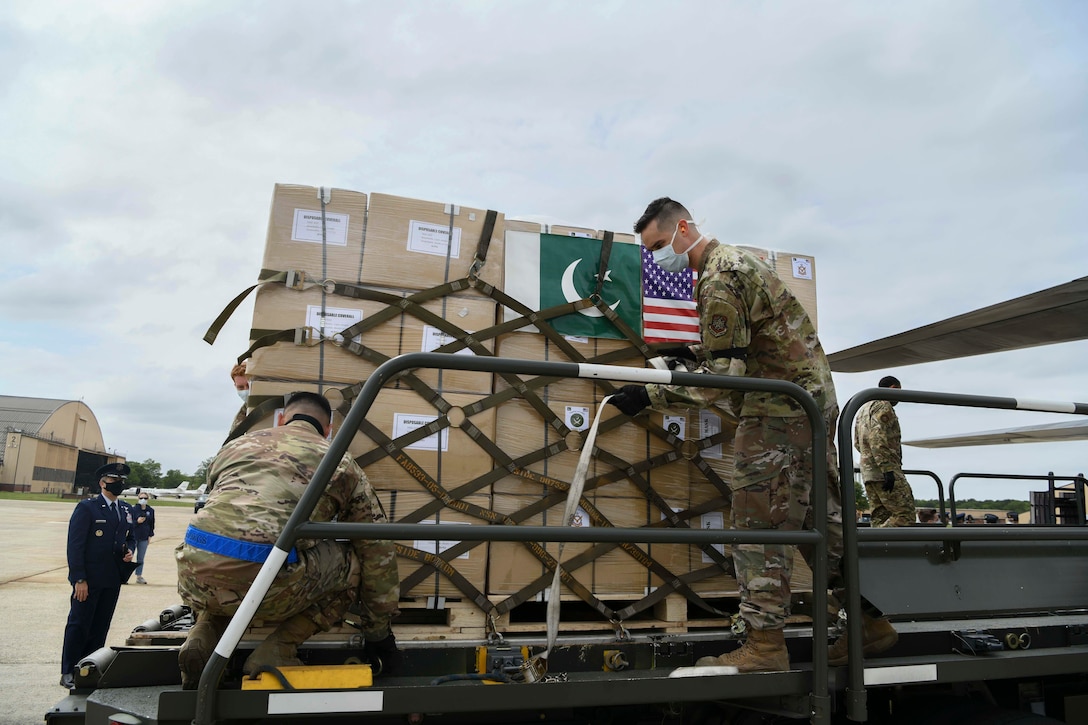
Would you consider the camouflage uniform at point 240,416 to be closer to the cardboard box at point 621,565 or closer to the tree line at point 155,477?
the cardboard box at point 621,565

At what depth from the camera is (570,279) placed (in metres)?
3.73

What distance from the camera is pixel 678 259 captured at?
3.48 metres

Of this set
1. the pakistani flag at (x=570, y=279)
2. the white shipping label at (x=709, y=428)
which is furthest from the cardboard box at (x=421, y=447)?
the white shipping label at (x=709, y=428)

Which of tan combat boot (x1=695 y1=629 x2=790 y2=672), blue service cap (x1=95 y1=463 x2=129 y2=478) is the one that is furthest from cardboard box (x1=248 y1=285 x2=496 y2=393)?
blue service cap (x1=95 y1=463 x2=129 y2=478)

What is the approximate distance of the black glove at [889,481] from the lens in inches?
237

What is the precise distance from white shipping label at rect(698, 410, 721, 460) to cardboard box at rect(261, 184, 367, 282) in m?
1.86

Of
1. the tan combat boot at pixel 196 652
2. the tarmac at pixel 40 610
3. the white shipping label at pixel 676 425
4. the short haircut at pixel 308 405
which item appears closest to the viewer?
the tan combat boot at pixel 196 652

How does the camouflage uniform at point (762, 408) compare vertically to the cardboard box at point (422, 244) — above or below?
below

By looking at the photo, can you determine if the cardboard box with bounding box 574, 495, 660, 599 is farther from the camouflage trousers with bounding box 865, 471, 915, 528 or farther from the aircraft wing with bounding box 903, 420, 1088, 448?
the aircraft wing with bounding box 903, 420, 1088, 448

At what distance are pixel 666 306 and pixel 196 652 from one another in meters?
2.68

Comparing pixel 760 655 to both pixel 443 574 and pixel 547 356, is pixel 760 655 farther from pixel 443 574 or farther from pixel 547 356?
pixel 547 356

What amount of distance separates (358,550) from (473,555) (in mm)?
627

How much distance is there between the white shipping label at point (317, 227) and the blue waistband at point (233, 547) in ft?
4.78

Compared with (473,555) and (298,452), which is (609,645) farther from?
(298,452)
